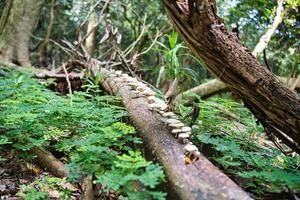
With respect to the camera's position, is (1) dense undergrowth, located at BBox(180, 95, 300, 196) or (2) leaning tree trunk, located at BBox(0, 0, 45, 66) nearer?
(1) dense undergrowth, located at BBox(180, 95, 300, 196)

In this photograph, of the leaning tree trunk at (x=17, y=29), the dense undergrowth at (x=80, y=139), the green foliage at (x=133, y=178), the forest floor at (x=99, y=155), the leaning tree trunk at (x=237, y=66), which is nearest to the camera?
the green foliage at (x=133, y=178)

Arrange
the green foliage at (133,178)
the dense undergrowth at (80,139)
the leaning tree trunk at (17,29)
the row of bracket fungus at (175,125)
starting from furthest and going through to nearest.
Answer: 1. the leaning tree trunk at (17,29)
2. the row of bracket fungus at (175,125)
3. the dense undergrowth at (80,139)
4. the green foliage at (133,178)

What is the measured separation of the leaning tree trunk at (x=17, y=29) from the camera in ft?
22.8

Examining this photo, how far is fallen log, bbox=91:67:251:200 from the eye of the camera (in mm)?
1839

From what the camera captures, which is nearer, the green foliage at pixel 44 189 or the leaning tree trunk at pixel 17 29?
the green foliage at pixel 44 189

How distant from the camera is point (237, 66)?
8.40ft

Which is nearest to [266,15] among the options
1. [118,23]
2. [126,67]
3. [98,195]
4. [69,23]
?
[126,67]

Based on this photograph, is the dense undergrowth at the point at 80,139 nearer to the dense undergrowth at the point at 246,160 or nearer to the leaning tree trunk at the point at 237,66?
the dense undergrowth at the point at 246,160

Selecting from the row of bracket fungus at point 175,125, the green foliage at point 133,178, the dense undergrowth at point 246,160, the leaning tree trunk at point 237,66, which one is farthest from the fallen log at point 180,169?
the leaning tree trunk at point 237,66

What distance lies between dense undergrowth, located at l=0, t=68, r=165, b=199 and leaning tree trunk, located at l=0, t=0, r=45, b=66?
2994 mm

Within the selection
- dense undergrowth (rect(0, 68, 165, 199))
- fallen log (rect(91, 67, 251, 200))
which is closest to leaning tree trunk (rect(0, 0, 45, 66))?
dense undergrowth (rect(0, 68, 165, 199))

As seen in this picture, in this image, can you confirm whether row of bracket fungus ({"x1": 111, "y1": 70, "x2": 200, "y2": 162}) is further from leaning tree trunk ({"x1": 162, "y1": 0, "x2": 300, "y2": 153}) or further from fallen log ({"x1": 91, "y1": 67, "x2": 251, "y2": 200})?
leaning tree trunk ({"x1": 162, "y1": 0, "x2": 300, "y2": 153})

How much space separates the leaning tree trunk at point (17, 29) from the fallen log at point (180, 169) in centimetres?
472

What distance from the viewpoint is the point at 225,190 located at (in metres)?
1.83
